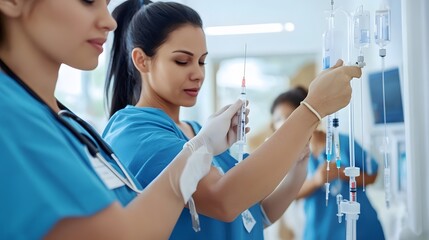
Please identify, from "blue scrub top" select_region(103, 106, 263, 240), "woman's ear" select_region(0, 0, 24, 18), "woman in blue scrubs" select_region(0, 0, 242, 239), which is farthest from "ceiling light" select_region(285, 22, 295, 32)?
"woman's ear" select_region(0, 0, 24, 18)

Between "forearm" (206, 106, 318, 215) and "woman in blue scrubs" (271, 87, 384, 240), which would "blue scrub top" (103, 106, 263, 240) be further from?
"woman in blue scrubs" (271, 87, 384, 240)

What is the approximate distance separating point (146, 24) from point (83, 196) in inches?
30.5

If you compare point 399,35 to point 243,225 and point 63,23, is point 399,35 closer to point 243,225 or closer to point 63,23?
point 243,225

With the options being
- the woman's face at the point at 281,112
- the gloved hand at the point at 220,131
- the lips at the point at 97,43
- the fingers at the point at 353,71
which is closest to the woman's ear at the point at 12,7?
the lips at the point at 97,43

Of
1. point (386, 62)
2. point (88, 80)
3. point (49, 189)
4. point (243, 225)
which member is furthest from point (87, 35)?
point (88, 80)

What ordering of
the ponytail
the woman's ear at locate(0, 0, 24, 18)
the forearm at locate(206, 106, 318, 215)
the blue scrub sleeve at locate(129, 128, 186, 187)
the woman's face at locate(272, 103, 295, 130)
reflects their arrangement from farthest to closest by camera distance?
the woman's face at locate(272, 103, 295, 130) < the ponytail < the blue scrub sleeve at locate(129, 128, 186, 187) < the forearm at locate(206, 106, 318, 215) < the woman's ear at locate(0, 0, 24, 18)

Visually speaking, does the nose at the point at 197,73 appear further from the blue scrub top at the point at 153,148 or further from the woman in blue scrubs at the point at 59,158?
the woman in blue scrubs at the point at 59,158

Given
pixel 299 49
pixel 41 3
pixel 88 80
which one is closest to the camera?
pixel 41 3

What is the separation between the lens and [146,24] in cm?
128

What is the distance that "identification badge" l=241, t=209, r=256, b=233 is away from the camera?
121cm

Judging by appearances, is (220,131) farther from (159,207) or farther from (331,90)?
(159,207)

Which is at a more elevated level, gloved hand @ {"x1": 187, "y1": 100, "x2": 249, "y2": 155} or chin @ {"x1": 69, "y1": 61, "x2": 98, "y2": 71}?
chin @ {"x1": 69, "y1": 61, "x2": 98, "y2": 71}

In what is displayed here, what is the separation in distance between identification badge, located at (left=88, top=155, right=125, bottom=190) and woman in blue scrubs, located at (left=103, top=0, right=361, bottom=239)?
0.22m

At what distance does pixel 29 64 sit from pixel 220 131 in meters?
0.48
